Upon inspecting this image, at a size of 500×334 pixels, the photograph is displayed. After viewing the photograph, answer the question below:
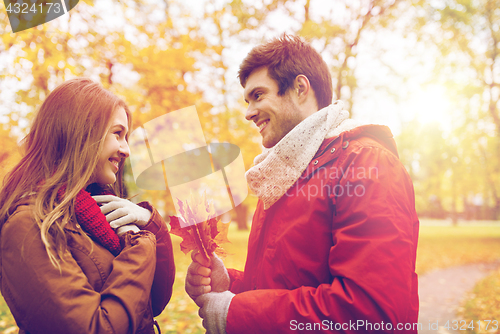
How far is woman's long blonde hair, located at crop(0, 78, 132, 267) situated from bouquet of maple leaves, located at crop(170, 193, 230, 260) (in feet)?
1.61

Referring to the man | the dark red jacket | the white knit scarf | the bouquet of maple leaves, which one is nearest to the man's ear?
the man

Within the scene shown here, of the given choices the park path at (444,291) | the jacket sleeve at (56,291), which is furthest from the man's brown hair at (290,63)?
the park path at (444,291)

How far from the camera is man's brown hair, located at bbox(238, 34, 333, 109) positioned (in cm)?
180

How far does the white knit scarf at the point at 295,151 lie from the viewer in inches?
61.2

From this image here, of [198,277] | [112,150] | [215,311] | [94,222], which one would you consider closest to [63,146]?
[112,150]

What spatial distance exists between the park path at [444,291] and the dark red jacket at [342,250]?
14.2 feet

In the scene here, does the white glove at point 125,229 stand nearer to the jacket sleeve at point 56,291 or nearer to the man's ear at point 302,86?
the jacket sleeve at point 56,291

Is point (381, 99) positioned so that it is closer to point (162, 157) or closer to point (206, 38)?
point (206, 38)

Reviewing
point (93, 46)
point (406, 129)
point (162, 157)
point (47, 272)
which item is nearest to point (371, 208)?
point (47, 272)

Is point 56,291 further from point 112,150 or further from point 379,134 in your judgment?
point 379,134

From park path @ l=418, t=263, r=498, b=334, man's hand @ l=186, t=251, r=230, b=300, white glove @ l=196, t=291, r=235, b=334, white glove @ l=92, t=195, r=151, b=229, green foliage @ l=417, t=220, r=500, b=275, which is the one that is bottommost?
→ green foliage @ l=417, t=220, r=500, b=275

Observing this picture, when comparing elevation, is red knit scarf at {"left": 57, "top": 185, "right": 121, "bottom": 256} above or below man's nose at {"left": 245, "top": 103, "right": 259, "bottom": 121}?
below

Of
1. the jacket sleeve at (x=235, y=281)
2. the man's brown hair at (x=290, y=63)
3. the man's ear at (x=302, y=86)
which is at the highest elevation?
the man's brown hair at (x=290, y=63)

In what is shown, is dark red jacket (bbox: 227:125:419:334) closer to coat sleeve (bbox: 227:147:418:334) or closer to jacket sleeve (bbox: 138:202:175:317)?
coat sleeve (bbox: 227:147:418:334)
